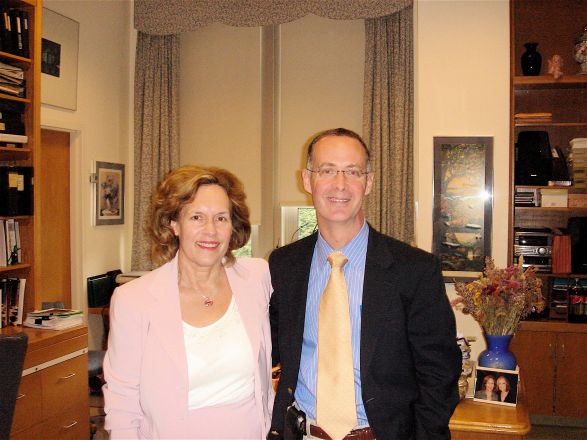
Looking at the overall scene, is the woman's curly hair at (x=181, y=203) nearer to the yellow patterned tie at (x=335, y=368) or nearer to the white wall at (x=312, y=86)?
the yellow patterned tie at (x=335, y=368)

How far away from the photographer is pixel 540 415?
418cm

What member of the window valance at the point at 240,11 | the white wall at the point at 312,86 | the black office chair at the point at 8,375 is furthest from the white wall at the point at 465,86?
the black office chair at the point at 8,375

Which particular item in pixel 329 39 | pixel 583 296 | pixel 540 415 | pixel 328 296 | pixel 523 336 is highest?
pixel 329 39

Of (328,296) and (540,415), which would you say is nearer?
(328,296)

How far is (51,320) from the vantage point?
3.39 metres

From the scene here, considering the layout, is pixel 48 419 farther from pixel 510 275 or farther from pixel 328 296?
pixel 510 275

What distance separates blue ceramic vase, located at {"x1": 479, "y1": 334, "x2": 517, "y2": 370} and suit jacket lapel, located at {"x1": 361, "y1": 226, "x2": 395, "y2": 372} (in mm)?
955

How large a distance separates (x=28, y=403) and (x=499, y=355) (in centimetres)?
Answer: 239

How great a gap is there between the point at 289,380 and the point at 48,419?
2107 millimetres

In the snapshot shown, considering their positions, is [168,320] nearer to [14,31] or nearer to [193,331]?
[193,331]

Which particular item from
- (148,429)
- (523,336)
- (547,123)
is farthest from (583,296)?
(148,429)

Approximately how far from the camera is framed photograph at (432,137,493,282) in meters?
4.25

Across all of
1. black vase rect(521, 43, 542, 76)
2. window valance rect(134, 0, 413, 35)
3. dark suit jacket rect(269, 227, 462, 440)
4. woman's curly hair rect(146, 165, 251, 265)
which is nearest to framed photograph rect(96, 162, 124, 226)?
window valance rect(134, 0, 413, 35)

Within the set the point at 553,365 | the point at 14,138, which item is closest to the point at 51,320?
the point at 14,138
